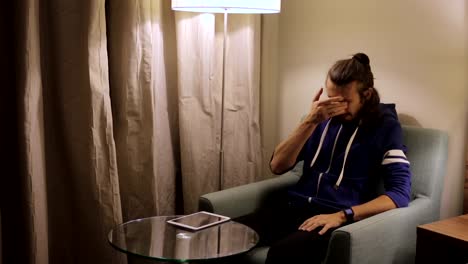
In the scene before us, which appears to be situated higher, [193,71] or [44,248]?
[193,71]

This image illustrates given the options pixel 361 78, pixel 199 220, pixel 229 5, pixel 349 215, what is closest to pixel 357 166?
pixel 349 215

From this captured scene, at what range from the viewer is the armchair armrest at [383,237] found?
1720 mm

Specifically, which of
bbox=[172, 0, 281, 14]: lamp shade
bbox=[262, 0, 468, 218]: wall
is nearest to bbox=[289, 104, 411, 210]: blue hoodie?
bbox=[262, 0, 468, 218]: wall

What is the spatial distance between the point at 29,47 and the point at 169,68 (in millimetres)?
777

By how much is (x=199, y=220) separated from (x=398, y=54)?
1.14 metres

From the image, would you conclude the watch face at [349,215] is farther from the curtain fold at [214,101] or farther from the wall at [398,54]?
→ the curtain fold at [214,101]

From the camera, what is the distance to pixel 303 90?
2891 mm

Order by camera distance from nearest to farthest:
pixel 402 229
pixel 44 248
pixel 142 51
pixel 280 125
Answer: pixel 402 229 → pixel 44 248 → pixel 142 51 → pixel 280 125

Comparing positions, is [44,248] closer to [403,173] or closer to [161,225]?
[161,225]

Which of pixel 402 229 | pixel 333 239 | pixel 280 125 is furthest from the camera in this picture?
pixel 280 125

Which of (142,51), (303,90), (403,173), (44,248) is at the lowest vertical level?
(44,248)

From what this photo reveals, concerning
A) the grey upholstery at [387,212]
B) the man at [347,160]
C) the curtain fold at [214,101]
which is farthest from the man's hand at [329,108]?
the curtain fold at [214,101]

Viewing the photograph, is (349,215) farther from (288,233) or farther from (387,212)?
(288,233)

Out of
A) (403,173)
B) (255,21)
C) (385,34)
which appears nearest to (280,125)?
(255,21)
